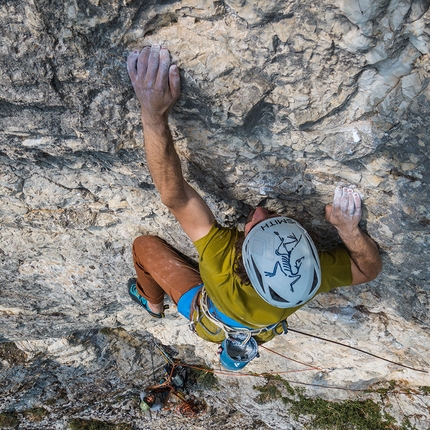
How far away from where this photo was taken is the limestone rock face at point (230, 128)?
159 centimetres

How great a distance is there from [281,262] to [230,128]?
2.65 ft

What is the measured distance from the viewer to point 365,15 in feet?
4.70

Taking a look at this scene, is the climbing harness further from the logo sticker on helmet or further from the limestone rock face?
the logo sticker on helmet

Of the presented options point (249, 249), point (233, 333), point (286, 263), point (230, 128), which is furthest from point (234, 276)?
point (230, 128)

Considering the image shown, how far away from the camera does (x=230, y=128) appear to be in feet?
6.59

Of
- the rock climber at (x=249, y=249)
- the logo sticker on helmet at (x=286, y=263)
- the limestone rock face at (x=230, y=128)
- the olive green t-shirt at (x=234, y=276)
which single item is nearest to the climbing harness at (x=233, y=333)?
the rock climber at (x=249, y=249)

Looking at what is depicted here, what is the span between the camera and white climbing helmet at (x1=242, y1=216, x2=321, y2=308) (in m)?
2.30

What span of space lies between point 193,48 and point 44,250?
8.01 ft

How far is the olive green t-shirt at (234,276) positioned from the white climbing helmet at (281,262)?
0.71ft

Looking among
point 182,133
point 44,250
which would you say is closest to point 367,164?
point 182,133

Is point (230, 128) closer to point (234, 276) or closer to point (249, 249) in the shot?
point (249, 249)

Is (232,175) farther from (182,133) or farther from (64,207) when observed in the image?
(64,207)

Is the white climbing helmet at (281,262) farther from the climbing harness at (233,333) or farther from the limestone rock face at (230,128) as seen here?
the climbing harness at (233,333)

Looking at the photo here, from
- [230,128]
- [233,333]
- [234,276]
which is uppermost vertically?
[230,128]
